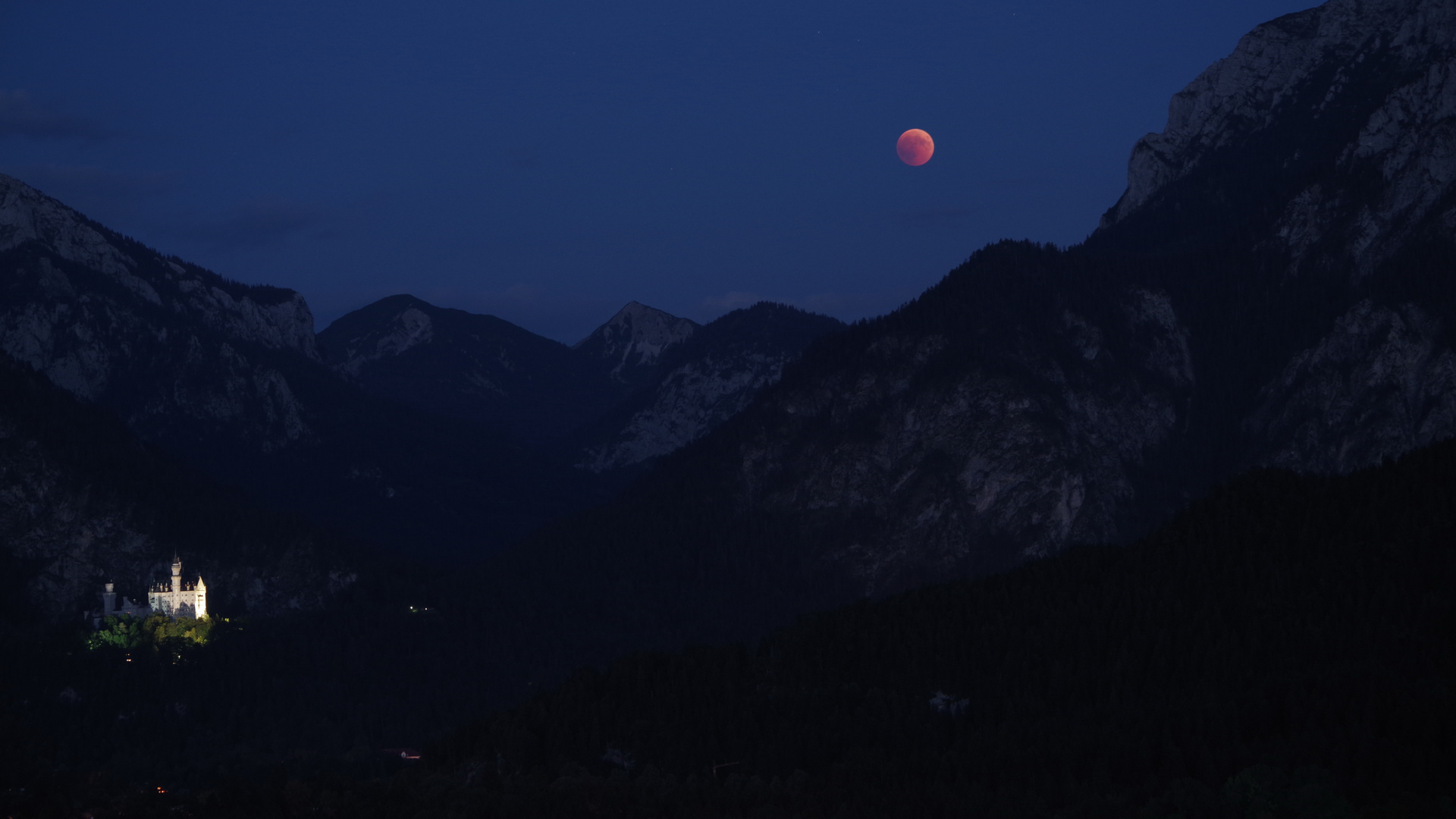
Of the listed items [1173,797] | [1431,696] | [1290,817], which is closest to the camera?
[1290,817]

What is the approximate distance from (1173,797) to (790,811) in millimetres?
41910

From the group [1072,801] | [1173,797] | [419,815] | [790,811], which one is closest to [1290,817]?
[1173,797]

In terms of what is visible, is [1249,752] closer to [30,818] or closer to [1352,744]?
[1352,744]

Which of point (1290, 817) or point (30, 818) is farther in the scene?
point (30, 818)

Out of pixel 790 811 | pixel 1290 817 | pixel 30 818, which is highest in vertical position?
pixel 30 818

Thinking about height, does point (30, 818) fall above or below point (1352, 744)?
above

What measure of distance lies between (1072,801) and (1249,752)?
21787mm

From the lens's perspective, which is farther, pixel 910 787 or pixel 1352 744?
pixel 910 787

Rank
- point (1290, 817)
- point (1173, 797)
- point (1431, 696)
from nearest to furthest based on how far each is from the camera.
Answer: point (1290, 817) → point (1173, 797) → point (1431, 696)

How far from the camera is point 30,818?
199875 mm

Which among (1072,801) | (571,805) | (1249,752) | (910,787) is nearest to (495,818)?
(571,805)

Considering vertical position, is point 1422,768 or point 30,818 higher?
point 30,818

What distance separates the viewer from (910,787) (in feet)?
652

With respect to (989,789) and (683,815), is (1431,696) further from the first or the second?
(683,815)
